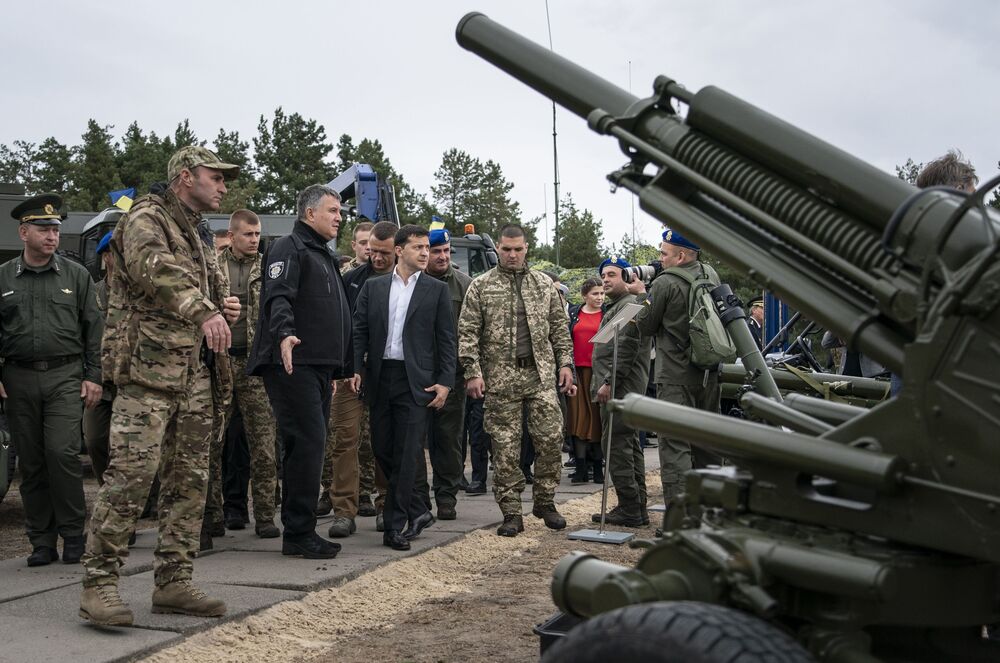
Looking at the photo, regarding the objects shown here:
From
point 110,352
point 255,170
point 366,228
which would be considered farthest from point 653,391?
point 255,170

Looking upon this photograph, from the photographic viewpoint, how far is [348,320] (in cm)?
672

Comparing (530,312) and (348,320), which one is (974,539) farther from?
(530,312)

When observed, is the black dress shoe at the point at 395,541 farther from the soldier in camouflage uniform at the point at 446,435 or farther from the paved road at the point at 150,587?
the soldier in camouflage uniform at the point at 446,435

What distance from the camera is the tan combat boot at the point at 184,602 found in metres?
4.78

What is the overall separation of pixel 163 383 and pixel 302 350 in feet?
5.06

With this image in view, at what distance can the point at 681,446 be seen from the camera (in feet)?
23.4

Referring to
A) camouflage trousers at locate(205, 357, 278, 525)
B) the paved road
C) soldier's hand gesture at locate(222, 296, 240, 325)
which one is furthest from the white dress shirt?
soldier's hand gesture at locate(222, 296, 240, 325)

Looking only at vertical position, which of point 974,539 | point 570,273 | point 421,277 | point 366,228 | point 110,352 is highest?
point 570,273

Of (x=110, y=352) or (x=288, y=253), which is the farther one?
(x=288, y=253)

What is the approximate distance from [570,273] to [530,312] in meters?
16.6

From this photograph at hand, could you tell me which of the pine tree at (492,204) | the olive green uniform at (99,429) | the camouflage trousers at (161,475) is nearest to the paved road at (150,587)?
the camouflage trousers at (161,475)

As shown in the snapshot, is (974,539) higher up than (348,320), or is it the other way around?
(348,320)

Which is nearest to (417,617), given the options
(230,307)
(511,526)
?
(230,307)

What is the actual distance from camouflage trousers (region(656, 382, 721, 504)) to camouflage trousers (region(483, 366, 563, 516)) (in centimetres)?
81
